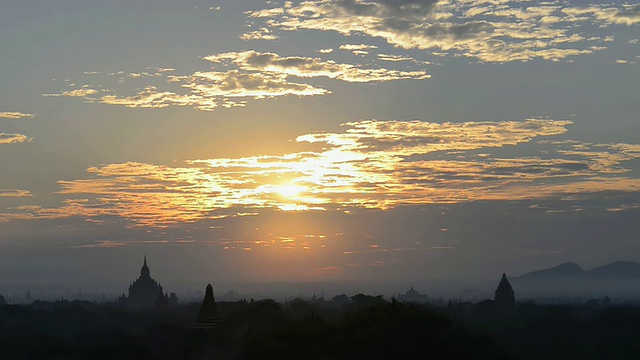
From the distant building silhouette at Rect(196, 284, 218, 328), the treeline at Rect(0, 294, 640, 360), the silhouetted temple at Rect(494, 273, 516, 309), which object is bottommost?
the treeline at Rect(0, 294, 640, 360)

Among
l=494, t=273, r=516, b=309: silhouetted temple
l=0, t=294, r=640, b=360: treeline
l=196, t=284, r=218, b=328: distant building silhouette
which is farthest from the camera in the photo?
l=494, t=273, r=516, b=309: silhouetted temple

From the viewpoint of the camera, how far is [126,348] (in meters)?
80.7

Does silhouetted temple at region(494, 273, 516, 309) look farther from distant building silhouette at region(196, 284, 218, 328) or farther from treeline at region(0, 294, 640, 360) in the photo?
distant building silhouette at region(196, 284, 218, 328)

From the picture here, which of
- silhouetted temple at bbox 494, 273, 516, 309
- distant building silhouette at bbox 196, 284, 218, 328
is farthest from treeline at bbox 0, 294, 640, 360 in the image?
silhouetted temple at bbox 494, 273, 516, 309

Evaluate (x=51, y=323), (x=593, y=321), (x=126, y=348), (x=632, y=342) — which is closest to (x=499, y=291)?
(x=593, y=321)

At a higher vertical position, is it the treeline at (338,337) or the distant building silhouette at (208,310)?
the distant building silhouette at (208,310)

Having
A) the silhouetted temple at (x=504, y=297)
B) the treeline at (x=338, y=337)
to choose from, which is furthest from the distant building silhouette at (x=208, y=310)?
the silhouetted temple at (x=504, y=297)

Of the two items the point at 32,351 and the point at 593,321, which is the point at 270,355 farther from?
the point at 593,321

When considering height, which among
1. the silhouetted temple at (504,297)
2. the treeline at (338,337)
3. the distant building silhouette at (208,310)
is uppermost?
the silhouetted temple at (504,297)

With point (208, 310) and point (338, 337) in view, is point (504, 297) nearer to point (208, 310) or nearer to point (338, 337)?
point (208, 310)

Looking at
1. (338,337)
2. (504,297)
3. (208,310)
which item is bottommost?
(338,337)

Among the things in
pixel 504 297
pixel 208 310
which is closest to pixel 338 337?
pixel 208 310

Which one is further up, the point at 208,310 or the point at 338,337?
the point at 208,310

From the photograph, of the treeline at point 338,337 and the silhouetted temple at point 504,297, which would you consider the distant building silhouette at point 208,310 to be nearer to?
the treeline at point 338,337
